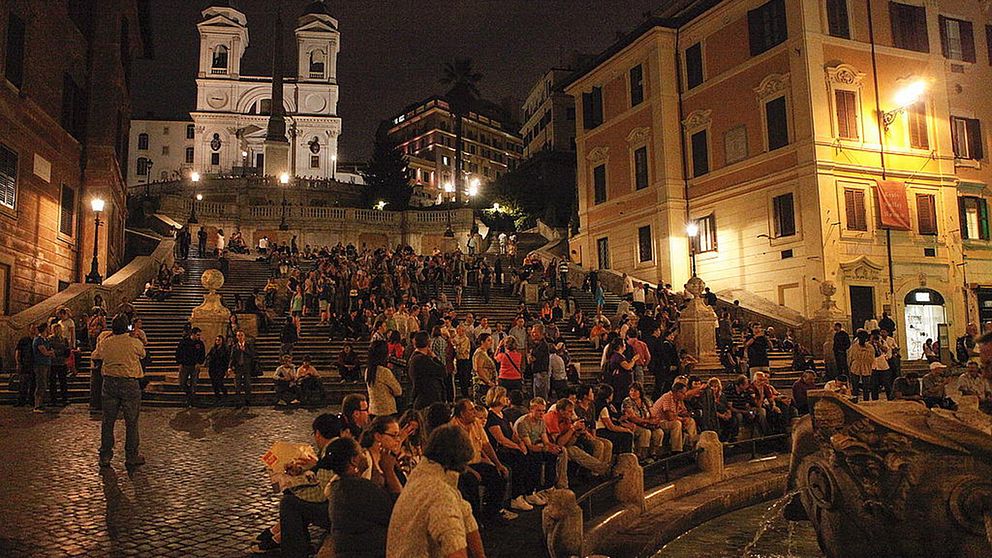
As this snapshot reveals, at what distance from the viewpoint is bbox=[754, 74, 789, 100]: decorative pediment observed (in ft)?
84.5

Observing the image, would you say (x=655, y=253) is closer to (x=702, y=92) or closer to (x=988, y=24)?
(x=702, y=92)

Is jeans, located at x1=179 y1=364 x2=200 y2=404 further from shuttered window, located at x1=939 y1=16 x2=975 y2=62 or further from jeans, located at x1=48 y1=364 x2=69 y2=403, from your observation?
shuttered window, located at x1=939 y1=16 x2=975 y2=62

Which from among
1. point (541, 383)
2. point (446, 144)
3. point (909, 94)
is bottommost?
point (541, 383)

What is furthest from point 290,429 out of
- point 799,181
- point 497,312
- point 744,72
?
point 744,72

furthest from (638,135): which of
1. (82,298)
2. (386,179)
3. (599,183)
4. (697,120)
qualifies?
(386,179)

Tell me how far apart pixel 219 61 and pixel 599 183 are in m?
69.0

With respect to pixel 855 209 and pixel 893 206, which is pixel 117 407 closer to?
pixel 855 209

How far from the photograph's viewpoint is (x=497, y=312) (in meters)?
23.6

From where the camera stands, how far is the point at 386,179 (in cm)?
6153

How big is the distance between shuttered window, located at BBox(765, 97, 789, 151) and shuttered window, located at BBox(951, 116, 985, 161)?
7.76 metres

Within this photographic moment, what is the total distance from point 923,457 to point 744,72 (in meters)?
25.7

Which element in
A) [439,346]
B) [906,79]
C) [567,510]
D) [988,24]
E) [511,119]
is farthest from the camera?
[511,119]

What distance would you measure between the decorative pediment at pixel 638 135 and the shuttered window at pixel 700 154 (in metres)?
2.13

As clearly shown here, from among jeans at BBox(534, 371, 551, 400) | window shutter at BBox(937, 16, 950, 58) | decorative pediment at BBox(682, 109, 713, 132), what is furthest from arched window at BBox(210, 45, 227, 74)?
jeans at BBox(534, 371, 551, 400)
